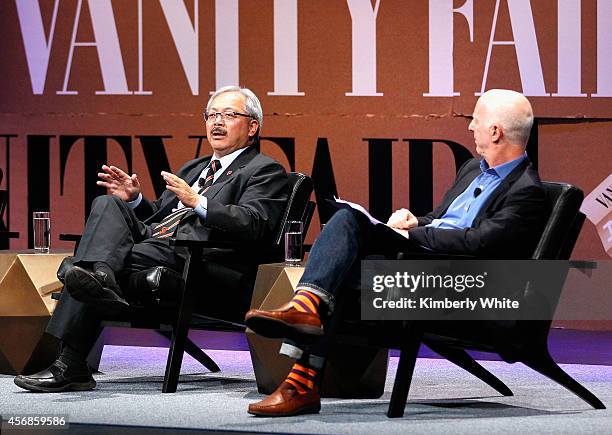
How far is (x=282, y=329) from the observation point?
389cm

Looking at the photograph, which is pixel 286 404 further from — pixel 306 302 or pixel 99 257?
pixel 99 257

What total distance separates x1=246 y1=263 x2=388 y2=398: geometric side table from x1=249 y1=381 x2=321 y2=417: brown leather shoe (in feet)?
1.65

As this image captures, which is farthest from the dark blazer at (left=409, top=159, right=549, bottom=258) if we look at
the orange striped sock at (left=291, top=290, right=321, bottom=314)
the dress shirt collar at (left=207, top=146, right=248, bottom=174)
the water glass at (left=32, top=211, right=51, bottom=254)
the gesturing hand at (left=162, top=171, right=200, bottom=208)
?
the water glass at (left=32, top=211, right=51, bottom=254)

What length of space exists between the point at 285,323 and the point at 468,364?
3.39 feet

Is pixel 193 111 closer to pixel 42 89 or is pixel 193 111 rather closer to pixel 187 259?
pixel 42 89

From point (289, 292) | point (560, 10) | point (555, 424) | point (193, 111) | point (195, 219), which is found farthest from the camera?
point (193, 111)

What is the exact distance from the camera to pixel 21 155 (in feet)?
25.1

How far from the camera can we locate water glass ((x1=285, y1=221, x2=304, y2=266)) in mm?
4844

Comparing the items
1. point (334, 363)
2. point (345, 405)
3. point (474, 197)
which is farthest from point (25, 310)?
point (474, 197)

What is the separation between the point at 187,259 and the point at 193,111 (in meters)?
2.80

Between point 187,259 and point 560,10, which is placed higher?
point 560,10

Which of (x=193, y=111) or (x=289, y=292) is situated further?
(x=193, y=111)

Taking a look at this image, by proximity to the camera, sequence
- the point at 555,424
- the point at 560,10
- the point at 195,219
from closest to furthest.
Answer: the point at 555,424 → the point at 195,219 → the point at 560,10

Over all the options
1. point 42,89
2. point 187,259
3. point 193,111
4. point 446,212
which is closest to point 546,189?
point 446,212
